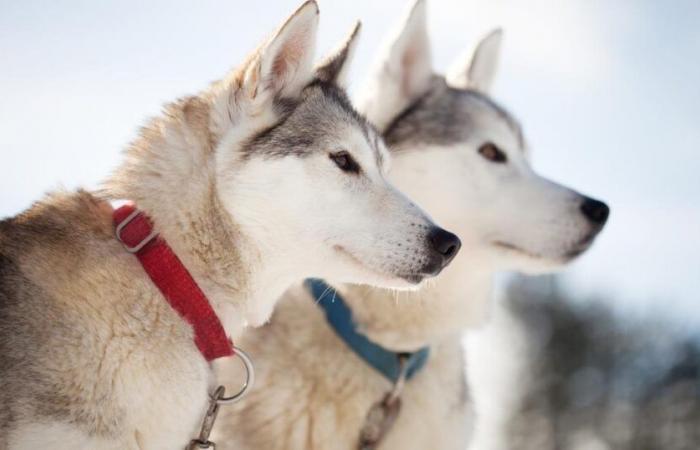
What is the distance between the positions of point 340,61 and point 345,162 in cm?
74

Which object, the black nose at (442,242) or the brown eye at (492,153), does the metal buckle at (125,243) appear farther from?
the brown eye at (492,153)

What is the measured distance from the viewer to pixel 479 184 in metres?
4.55

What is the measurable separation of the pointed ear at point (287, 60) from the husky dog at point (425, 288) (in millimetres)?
1270

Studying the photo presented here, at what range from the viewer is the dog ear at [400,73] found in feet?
15.5

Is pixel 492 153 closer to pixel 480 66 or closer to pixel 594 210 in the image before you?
pixel 594 210

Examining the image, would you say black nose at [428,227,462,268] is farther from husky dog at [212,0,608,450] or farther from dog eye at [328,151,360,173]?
husky dog at [212,0,608,450]

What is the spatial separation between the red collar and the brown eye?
226 centimetres

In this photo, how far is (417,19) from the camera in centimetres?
468

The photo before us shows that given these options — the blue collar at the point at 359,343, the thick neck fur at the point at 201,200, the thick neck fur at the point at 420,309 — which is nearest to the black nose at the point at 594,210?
the thick neck fur at the point at 420,309

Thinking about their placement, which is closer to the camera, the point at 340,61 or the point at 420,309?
the point at 340,61

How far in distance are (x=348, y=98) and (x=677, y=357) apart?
2323 centimetres

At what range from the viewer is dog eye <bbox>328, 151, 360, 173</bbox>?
3.28 metres

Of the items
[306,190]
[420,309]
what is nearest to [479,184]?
[420,309]

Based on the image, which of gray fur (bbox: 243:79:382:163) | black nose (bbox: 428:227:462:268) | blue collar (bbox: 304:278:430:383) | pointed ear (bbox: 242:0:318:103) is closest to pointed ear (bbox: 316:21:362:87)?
gray fur (bbox: 243:79:382:163)
